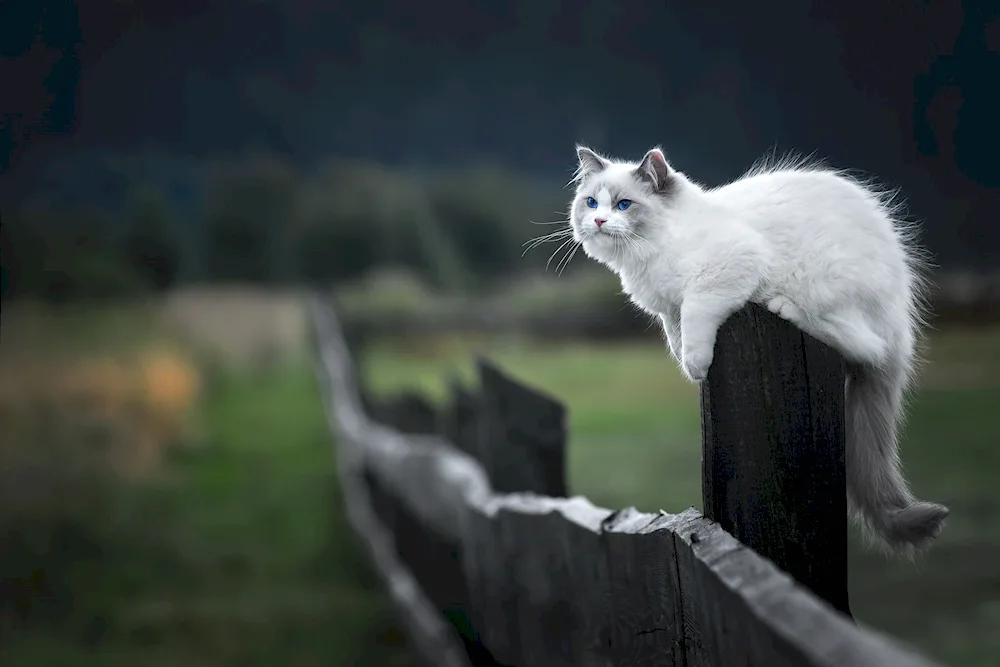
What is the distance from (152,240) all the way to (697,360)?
10.6 meters

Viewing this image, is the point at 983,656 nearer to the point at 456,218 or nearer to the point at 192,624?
the point at 192,624

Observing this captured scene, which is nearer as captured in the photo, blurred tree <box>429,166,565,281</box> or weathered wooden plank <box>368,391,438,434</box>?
weathered wooden plank <box>368,391,438,434</box>

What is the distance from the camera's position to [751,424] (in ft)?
3.94

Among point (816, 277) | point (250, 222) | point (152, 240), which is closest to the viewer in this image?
point (816, 277)

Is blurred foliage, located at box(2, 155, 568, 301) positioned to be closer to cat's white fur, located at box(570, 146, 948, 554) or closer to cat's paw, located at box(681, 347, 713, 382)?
cat's white fur, located at box(570, 146, 948, 554)

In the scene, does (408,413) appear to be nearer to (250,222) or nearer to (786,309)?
(786,309)

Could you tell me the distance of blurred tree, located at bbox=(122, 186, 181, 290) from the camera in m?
10.5

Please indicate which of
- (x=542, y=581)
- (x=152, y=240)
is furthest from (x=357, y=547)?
(x=152, y=240)

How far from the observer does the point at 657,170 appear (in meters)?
1.57

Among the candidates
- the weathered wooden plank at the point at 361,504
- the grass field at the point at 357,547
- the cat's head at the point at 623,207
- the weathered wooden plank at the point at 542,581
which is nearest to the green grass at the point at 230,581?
the grass field at the point at 357,547

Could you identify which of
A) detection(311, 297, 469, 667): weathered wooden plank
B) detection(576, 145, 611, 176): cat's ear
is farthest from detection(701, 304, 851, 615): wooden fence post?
detection(311, 297, 469, 667): weathered wooden plank

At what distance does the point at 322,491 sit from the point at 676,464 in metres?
3.28

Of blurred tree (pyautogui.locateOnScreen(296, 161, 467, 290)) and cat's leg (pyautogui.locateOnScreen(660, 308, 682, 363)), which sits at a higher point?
cat's leg (pyautogui.locateOnScreen(660, 308, 682, 363))

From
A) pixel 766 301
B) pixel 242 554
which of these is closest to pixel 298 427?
pixel 242 554
